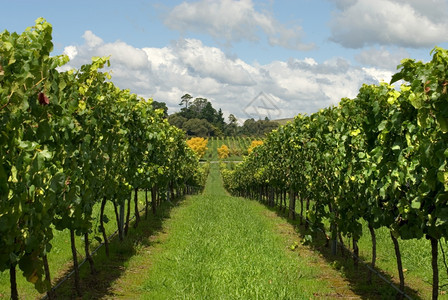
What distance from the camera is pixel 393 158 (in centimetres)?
649

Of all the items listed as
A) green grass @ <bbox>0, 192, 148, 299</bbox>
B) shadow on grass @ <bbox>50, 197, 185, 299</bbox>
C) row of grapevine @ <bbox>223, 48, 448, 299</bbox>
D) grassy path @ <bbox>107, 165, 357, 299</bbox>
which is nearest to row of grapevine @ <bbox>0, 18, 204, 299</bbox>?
shadow on grass @ <bbox>50, 197, 185, 299</bbox>

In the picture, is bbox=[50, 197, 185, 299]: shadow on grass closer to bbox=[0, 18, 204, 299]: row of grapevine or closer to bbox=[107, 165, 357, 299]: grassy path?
bbox=[107, 165, 357, 299]: grassy path

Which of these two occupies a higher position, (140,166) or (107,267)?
(140,166)

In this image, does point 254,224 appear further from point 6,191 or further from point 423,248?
point 6,191

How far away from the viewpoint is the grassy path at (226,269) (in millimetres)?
7355

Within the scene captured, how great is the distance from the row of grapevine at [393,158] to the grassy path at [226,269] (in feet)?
3.95

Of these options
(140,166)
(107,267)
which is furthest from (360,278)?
(140,166)

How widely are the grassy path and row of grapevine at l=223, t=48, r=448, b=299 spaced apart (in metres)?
1.20

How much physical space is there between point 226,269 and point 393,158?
3928 mm

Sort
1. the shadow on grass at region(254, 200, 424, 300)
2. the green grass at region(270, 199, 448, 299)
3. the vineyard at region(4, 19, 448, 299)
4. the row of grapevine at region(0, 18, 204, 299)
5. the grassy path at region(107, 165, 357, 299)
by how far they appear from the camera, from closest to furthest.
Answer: the row of grapevine at region(0, 18, 204, 299), the vineyard at region(4, 19, 448, 299), the grassy path at region(107, 165, 357, 299), the shadow on grass at region(254, 200, 424, 300), the green grass at region(270, 199, 448, 299)

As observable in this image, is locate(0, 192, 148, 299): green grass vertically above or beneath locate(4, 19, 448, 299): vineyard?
beneath

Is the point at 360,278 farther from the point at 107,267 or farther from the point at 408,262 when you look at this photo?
the point at 107,267

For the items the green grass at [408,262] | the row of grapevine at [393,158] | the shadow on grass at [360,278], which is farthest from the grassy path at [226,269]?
the row of grapevine at [393,158]

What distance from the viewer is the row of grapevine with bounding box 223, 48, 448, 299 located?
449cm
